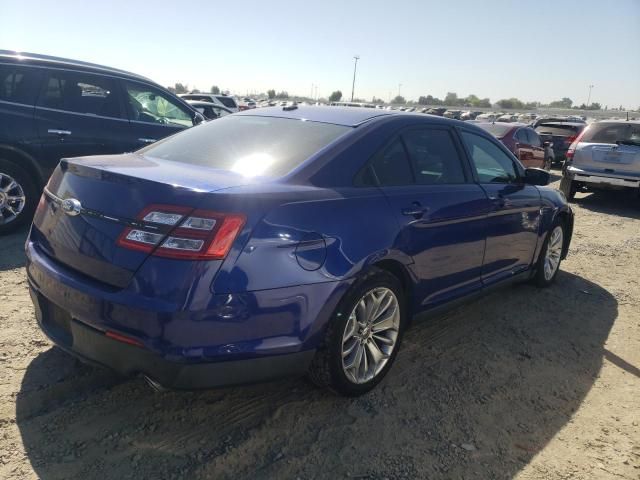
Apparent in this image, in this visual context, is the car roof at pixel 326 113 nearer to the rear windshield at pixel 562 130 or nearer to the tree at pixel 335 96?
the rear windshield at pixel 562 130

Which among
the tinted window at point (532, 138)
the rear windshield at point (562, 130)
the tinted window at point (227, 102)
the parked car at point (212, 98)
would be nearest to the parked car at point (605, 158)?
the tinted window at point (532, 138)

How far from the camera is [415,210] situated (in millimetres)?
3115

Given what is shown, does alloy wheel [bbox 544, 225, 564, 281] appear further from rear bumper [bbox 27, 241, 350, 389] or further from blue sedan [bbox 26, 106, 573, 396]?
rear bumper [bbox 27, 241, 350, 389]

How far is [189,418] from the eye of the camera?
2682 mm

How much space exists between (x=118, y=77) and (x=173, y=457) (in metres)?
5.07

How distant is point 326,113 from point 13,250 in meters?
3.51

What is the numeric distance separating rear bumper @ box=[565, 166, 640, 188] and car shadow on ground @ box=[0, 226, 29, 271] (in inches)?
366

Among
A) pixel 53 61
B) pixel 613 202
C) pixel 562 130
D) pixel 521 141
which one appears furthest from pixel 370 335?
pixel 562 130

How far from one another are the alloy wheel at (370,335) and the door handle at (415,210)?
0.47 metres

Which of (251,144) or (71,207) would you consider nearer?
(71,207)

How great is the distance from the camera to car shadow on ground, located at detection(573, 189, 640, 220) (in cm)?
969

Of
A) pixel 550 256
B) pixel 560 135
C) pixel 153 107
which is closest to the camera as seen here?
pixel 550 256

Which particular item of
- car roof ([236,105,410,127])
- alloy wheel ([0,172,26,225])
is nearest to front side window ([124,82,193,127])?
alloy wheel ([0,172,26,225])

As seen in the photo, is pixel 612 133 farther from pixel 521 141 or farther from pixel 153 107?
pixel 153 107
